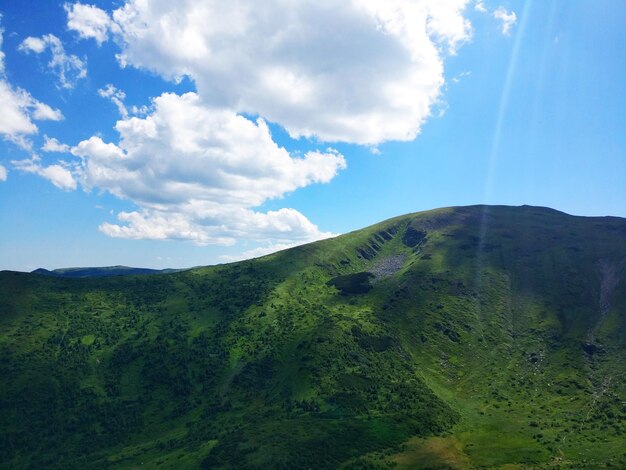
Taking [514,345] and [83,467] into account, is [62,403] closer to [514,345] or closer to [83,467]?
[83,467]

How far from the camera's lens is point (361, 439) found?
3691 inches

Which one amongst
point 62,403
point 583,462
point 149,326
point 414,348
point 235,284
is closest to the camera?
point 583,462

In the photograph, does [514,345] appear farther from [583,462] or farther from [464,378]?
[583,462]

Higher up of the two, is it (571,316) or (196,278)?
(196,278)

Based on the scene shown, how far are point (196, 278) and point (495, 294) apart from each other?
136181 mm

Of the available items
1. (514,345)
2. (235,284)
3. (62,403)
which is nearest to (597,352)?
(514,345)

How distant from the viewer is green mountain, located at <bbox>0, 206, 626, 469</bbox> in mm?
94188

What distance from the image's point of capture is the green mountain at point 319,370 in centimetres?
9419

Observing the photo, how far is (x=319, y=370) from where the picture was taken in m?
122

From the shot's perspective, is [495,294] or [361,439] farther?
[495,294]

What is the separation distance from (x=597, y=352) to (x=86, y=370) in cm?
16477

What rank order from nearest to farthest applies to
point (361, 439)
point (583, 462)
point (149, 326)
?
1. point (583, 462)
2. point (361, 439)
3. point (149, 326)

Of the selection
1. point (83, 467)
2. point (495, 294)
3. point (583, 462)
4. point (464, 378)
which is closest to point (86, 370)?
point (83, 467)

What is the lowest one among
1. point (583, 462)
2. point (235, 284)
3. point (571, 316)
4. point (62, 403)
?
point (583, 462)
